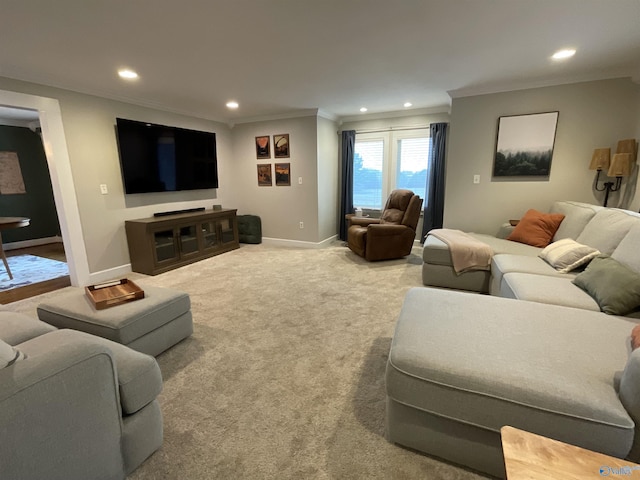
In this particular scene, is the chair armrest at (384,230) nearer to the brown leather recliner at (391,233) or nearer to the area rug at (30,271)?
the brown leather recliner at (391,233)

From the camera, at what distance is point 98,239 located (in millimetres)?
3719

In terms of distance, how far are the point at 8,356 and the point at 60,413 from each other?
0.24 m

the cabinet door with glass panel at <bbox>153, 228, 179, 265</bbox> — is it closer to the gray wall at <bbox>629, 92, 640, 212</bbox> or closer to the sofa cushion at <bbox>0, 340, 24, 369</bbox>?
the sofa cushion at <bbox>0, 340, 24, 369</bbox>

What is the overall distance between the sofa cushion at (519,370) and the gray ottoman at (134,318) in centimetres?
161

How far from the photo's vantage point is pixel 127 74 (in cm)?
301

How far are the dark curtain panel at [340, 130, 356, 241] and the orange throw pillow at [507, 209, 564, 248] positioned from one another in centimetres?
293

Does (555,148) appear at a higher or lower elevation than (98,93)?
lower

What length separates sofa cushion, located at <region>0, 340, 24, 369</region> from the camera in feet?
2.94

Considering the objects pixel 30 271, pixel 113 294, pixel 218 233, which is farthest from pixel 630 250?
pixel 30 271

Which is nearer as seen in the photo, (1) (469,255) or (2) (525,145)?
(1) (469,255)

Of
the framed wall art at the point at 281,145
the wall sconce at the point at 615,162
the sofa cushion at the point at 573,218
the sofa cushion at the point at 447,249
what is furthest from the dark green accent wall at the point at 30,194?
the wall sconce at the point at 615,162

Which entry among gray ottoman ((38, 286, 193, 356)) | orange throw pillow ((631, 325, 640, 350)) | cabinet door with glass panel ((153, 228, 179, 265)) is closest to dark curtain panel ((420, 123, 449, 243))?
orange throw pillow ((631, 325, 640, 350))

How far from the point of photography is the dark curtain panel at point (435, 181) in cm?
475

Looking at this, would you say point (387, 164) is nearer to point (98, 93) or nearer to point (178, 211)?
point (178, 211)
